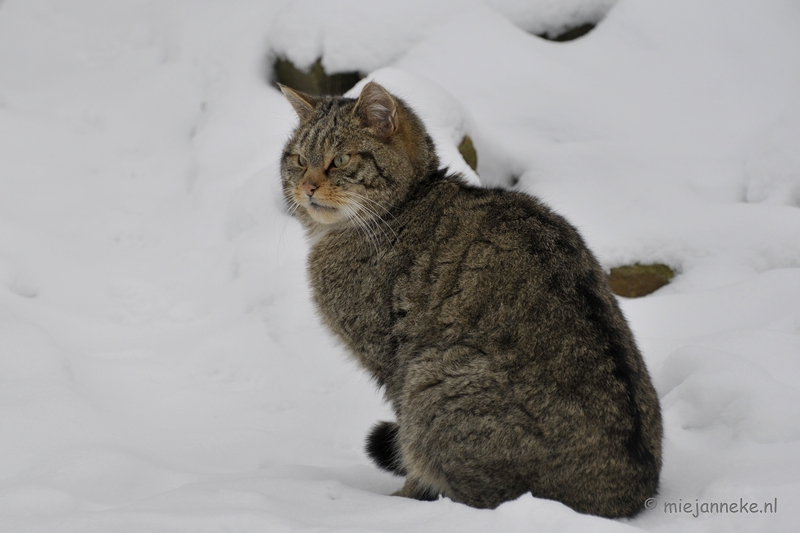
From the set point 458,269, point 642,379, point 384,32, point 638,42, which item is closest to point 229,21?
point 384,32

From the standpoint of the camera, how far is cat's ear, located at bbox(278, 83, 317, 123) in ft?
12.3

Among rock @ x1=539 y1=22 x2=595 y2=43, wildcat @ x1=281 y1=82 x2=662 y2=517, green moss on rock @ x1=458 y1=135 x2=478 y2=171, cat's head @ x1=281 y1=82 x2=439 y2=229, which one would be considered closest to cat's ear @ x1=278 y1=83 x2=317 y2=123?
wildcat @ x1=281 y1=82 x2=662 y2=517

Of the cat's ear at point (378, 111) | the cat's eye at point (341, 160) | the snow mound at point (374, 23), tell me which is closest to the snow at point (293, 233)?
the snow mound at point (374, 23)

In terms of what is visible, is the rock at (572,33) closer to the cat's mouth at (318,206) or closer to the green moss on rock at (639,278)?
the green moss on rock at (639,278)

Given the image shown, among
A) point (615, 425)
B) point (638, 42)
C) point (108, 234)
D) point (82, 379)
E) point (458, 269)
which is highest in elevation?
point (458, 269)

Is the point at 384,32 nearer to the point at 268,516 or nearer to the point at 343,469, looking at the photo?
the point at 343,469

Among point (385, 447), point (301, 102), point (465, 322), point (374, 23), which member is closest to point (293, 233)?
point (374, 23)

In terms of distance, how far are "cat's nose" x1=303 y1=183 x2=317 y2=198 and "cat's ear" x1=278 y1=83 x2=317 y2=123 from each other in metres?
0.55

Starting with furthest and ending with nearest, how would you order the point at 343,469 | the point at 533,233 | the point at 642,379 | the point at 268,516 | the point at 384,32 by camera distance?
the point at 384,32, the point at 343,469, the point at 533,233, the point at 642,379, the point at 268,516

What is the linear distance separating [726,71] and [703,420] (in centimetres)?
537

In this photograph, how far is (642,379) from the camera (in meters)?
2.94

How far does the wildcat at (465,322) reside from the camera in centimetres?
277

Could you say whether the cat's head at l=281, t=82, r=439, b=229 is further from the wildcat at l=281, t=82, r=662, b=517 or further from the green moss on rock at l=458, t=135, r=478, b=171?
the green moss on rock at l=458, t=135, r=478, b=171

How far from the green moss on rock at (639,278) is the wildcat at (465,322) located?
2442 mm
